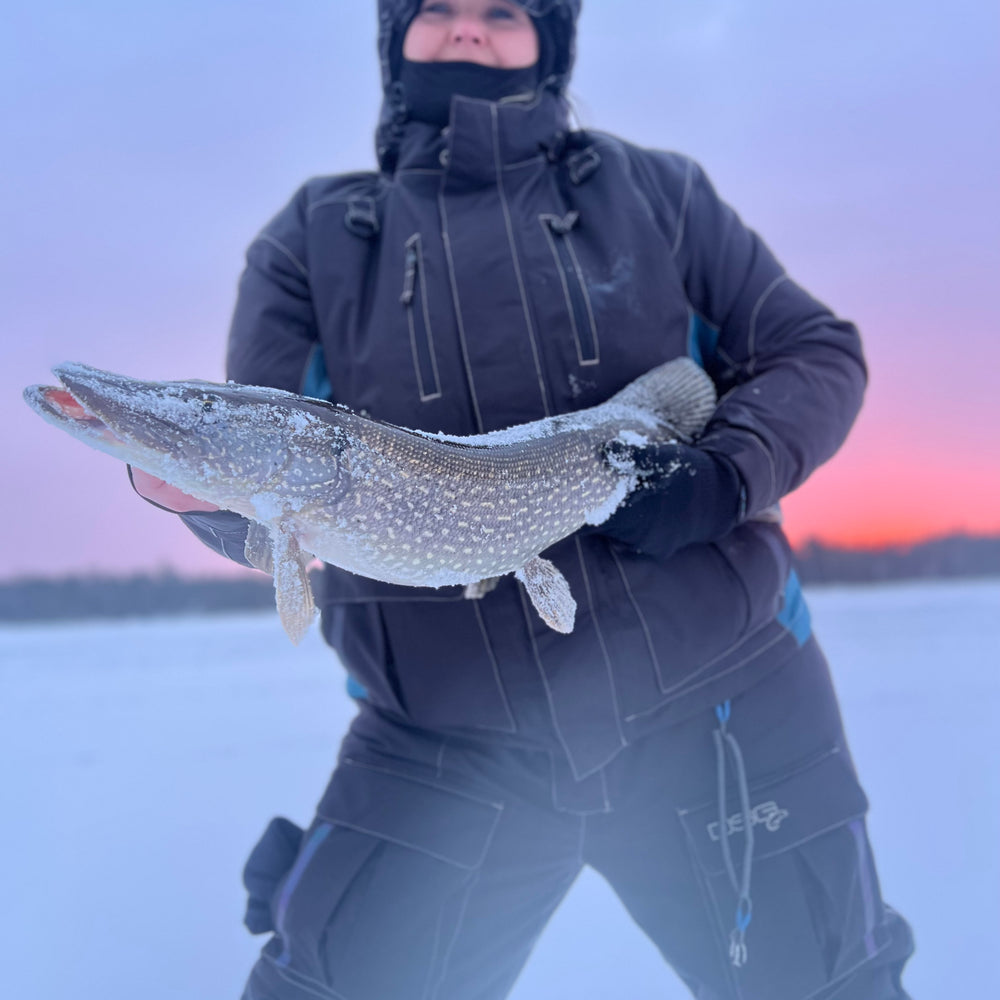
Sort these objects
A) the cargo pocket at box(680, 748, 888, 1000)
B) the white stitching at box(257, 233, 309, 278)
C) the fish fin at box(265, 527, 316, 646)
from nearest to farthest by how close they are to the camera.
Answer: the fish fin at box(265, 527, 316, 646), the cargo pocket at box(680, 748, 888, 1000), the white stitching at box(257, 233, 309, 278)

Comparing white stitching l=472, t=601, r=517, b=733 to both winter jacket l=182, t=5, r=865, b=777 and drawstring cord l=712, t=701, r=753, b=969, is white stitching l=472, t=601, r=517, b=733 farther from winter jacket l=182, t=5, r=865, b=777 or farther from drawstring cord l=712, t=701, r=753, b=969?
drawstring cord l=712, t=701, r=753, b=969

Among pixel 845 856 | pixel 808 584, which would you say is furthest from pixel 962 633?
pixel 808 584

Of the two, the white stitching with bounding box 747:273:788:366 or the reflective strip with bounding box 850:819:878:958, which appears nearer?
the reflective strip with bounding box 850:819:878:958

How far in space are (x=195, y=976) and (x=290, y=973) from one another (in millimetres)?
1133

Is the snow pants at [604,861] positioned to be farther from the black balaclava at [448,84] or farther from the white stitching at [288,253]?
the black balaclava at [448,84]

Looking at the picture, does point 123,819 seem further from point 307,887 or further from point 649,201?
point 649,201

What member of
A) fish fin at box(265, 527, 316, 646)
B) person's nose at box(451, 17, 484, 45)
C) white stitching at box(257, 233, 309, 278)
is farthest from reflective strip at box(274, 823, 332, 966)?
person's nose at box(451, 17, 484, 45)

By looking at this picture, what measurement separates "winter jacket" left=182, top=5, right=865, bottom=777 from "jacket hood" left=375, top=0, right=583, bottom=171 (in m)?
0.08

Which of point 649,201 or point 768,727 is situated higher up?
point 649,201

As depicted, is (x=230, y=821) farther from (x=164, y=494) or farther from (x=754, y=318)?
(x=754, y=318)

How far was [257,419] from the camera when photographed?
1.47m

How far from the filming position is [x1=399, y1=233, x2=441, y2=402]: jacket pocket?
1.92m

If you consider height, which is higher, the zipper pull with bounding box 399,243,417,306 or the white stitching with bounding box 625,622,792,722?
the zipper pull with bounding box 399,243,417,306

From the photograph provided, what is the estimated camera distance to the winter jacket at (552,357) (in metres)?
1.86
